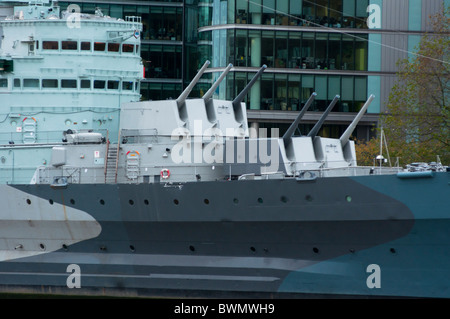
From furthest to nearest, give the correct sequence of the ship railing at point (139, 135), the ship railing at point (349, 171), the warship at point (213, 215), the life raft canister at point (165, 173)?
1. the ship railing at point (139, 135)
2. the life raft canister at point (165, 173)
3. the ship railing at point (349, 171)
4. the warship at point (213, 215)

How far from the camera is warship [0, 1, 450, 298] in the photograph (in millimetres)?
23734

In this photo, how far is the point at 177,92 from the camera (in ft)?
172

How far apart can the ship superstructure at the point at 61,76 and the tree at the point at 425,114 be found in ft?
43.6

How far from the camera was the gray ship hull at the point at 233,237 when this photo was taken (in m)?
23.6

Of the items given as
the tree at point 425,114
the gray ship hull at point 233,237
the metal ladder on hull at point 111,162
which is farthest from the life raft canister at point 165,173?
the tree at point 425,114

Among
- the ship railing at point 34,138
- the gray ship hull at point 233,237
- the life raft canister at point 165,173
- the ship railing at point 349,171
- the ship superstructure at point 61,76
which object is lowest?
the gray ship hull at point 233,237

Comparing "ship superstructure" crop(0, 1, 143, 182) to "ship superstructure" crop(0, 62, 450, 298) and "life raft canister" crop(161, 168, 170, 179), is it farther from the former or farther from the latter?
"life raft canister" crop(161, 168, 170, 179)

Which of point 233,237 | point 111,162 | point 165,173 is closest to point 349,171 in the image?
point 233,237

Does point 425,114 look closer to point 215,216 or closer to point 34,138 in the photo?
point 215,216

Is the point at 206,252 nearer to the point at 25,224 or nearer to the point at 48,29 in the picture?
the point at 25,224

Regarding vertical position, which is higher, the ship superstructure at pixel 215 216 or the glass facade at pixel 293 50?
the glass facade at pixel 293 50

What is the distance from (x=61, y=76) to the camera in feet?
94.3

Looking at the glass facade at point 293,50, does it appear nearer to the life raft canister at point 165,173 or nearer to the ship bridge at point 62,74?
the ship bridge at point 62,74

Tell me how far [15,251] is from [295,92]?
22.8 m
